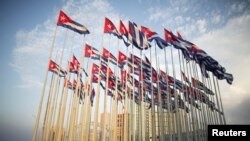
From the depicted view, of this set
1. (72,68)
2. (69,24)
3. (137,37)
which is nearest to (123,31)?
(137,37)

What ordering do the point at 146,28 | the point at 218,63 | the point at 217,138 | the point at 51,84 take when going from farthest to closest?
the point at 218,63
the point at 146,28
the point at 51,84
the point at 217,138

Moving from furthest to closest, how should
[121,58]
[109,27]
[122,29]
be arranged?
[121,58] → [122,29] → [109,27]

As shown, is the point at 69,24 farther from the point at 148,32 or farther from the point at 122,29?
the point at 148,32

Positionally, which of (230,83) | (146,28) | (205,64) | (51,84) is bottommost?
(51,84)

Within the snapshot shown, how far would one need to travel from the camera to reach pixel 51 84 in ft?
63.6

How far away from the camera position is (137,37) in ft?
66.4

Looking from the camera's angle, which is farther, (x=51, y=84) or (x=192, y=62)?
→ (x=192, y=62)

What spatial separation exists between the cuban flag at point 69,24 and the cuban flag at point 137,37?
15.4 ft

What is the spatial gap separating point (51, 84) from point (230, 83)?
23248mm

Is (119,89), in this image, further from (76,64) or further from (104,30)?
(104,30)

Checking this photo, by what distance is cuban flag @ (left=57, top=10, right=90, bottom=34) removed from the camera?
16.9 metres

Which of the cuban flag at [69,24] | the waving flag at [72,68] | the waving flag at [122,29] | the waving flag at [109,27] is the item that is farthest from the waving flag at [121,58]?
the cuban flag at [69,24]

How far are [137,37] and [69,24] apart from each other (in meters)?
7.03

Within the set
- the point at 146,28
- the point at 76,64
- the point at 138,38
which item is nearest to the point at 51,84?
the point at 76,64
